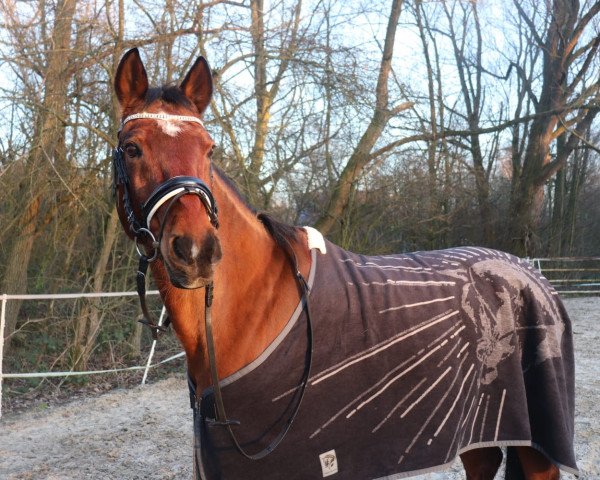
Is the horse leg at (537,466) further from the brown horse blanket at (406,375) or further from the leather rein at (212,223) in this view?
the leather rein at (212,223)

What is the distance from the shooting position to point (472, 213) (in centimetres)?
1522

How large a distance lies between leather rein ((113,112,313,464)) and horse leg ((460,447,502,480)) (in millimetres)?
1509

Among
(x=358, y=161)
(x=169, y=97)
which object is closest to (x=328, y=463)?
(x=169, y=97)

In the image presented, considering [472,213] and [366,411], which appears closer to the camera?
[366,411]

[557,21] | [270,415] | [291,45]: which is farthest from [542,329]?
[557,21]

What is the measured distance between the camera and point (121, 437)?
484cm

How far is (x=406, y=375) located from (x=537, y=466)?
97 cm

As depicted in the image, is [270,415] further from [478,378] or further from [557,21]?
[557,21]

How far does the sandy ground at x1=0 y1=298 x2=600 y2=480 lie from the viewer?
4059mm

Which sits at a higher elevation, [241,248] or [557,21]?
[557,21]

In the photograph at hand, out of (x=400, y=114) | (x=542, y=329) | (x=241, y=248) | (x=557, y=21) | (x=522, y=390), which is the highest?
(x=557, y=21)

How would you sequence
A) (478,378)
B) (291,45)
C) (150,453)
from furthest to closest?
1. (291,45)
2. (150,453)
3. (478,378)

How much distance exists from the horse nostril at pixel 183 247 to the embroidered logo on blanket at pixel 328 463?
3.02 feet

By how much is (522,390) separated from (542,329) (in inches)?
12.1
